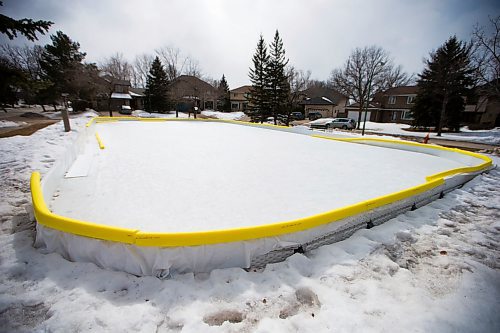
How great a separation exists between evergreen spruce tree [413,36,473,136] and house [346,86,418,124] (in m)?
11.4

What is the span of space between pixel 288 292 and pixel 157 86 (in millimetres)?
35153

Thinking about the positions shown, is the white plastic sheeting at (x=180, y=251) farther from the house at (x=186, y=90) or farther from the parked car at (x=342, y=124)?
the house at (x=186, y=90)

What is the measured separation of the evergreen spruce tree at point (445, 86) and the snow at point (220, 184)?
55.0 feet

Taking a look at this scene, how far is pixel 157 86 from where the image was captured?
31.4 meters

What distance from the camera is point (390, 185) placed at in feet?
12.9

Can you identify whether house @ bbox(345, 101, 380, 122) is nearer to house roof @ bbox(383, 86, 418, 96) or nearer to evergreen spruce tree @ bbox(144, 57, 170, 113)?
house roof @ bbox(383, 86, 418, 96)

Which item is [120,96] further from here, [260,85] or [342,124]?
[342,124]

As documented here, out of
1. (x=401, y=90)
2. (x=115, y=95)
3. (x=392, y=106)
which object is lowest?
(x=392, y=106)

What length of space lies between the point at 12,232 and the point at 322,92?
5266 cm

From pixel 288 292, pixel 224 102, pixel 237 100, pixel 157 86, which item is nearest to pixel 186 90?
pixel 157 86

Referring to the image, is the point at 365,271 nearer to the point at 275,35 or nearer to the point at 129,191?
the point at 129,191

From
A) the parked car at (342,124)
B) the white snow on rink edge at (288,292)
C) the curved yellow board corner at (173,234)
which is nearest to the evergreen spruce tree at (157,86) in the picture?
the parked car at (342,124)

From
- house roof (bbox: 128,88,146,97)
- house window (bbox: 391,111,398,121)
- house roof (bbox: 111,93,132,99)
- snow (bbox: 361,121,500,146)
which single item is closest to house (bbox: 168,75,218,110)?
house roof (bbox: 111,93,132,99)

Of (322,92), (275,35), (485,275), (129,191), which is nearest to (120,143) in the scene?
(129,191)
